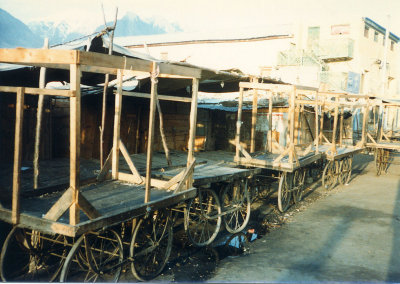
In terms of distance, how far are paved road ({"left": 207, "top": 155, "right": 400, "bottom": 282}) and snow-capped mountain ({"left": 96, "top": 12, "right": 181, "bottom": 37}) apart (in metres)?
91.6

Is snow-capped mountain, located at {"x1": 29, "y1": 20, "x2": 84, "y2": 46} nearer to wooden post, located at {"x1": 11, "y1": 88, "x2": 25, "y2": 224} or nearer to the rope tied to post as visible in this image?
the rope tied to post

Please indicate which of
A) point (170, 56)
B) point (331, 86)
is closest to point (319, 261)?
point (331, 86)

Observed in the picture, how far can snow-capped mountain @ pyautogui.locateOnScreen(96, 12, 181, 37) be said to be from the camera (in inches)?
3862

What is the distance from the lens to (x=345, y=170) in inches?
505

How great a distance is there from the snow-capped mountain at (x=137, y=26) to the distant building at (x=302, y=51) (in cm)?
7289

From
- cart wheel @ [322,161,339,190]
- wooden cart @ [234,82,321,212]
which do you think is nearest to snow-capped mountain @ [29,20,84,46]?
cart wheel @ [322,161,339,190]

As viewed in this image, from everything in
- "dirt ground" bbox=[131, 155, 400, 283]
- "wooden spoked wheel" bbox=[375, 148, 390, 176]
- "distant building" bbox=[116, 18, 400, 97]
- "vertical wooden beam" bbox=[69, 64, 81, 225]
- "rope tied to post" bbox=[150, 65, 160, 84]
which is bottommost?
"dirt ground" bbox=[131, 155, 400, 283]

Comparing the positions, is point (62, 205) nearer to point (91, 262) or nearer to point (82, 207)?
point (82, 207)

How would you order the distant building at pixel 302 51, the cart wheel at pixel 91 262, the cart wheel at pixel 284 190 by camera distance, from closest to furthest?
the cart wheel at pixel 91 262
the cart wheel at pixel 284 190
the distant building at pixel 302 51

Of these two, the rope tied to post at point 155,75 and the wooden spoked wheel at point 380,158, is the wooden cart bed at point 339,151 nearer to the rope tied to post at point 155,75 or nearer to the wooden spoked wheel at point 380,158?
the wooden spoked wheel at point 380,158

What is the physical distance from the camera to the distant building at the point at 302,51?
2255 centimetres

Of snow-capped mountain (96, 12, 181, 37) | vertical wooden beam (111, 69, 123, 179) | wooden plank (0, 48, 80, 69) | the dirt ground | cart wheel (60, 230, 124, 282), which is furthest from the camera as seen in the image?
snow-capped mountain (96, 12, 181, 37)

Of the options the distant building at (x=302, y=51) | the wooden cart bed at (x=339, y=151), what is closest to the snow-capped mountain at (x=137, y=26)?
the distant building at (x=302, y=51)

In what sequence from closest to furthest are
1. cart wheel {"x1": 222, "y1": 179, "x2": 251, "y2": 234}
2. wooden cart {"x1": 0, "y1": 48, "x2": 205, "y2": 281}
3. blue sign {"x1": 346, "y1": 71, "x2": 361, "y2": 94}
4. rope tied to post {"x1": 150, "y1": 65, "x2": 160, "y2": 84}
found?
wooden cart {"x1": 0, "y1": 48, "x2": 205, "y2": 281}, rope tied to post {"x1": 150, "y1": 65, "x2": 160, "y2": 84}, cart wheel {"x1": 222, "y1": 179, "x2": 251, "y2": 234}, blue sign {"x1": 346, "y1": 71, "x2": 361, "y2": 94}
